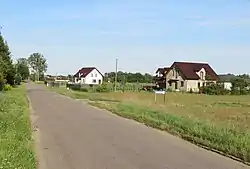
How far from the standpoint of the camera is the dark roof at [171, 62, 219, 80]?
88.2 meters

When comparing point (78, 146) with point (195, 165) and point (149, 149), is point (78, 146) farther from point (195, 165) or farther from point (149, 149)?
point (195, 165)

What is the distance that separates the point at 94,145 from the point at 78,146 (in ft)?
1.83

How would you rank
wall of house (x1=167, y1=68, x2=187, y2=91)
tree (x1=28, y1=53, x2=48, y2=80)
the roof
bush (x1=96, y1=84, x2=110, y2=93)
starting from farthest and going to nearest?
tree (x1=28, y1=53, x2=48, y2=80)
the roof
wall of house (x1=167, y1=68, x2=187, y2=91)
bush (x1=96, y1=84, x2=110, y2=93)

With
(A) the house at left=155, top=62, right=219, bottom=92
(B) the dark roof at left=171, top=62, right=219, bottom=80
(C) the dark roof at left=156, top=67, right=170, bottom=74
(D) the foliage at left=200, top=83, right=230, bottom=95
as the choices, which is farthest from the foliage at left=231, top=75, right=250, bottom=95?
(C) the dark roof at left=156, top=67, right=170, bottom=74

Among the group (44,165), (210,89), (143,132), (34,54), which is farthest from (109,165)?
(34,54)

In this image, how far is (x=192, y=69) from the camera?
9094 cm

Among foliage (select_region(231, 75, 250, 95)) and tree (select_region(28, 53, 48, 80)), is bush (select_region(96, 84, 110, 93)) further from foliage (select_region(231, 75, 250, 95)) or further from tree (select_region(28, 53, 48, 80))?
tree (select_region(28, 53, 48, 80))

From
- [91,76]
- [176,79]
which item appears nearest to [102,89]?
[176,79]

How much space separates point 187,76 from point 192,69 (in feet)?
13.6

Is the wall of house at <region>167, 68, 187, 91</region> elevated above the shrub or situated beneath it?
elevated above

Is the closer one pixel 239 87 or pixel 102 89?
pixel 102 89

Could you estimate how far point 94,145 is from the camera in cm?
1423

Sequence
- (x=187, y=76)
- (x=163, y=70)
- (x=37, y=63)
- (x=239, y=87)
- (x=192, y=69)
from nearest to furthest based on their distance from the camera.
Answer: (x=239, y=87)
(x=187, y=76)
(x=192, y=69)
(x=163, y=70)
(x=37, y=63)

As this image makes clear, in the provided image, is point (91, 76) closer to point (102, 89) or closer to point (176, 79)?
point (176, 79)
